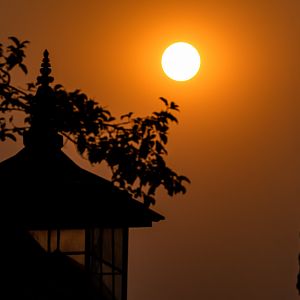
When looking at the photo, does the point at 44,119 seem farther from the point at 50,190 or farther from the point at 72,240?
the point at 72,240

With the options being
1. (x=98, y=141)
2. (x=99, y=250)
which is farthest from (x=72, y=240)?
(x=98, y=141)

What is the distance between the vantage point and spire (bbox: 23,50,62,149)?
3.75 feet

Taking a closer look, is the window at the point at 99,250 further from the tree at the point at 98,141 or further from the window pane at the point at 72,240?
the tree at the point at 98,141

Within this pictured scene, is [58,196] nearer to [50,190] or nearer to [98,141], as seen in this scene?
[50,190]

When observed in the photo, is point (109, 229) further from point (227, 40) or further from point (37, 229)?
point (227, 40)

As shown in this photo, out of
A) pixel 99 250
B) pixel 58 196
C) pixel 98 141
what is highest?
pixel 98 141

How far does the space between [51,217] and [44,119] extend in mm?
195

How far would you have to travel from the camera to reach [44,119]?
3.82 feet

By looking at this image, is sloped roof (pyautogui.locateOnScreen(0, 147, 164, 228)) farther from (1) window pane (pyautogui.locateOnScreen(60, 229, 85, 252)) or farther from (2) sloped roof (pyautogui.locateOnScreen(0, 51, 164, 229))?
(1) window pane (pyautogui.locateOnScreen(60, 229, 85, 252))

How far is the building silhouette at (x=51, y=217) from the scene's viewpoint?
1.08m

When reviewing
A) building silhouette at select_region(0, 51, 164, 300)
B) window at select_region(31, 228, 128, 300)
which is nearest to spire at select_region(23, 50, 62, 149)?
building silhouette at select_region(0, 51, 164, 300)

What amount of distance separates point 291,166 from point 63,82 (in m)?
1.27

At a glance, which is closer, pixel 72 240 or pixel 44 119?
pixel 44 119

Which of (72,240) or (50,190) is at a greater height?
(50,190)
